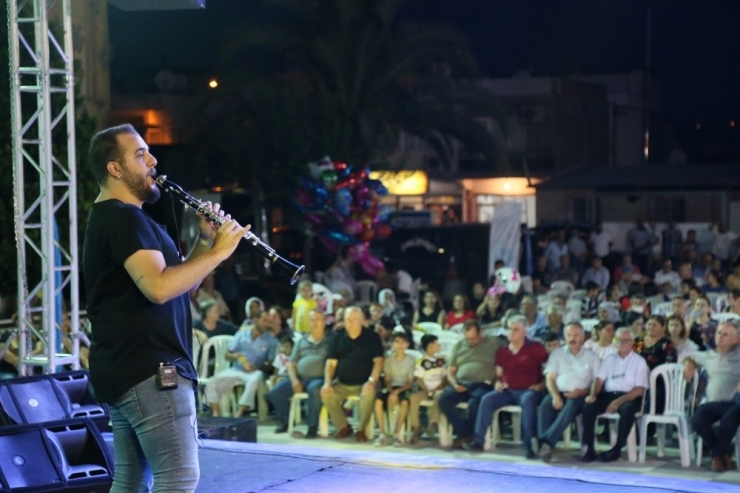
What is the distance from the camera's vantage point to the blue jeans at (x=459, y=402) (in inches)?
336

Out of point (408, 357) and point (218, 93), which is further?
point (218, 93)

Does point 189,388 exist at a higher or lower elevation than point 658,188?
lower

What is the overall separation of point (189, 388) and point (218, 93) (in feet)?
52.6

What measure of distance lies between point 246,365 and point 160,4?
384cm

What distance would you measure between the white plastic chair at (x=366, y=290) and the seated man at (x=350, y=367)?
6151 millimetres

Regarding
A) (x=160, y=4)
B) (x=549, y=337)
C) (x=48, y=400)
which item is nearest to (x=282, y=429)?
(x=549, y=337)

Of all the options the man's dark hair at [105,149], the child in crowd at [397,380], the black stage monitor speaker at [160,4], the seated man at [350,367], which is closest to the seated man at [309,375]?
the seated man at [350,367]

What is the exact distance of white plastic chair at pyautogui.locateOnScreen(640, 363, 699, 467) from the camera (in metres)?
7.86

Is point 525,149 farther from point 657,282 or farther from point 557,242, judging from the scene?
point 657,282

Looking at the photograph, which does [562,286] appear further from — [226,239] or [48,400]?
[226,239]

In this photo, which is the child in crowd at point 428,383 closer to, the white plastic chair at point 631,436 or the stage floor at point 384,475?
the white plastic chair at point 631,436

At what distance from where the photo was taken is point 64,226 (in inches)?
391

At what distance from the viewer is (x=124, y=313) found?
9.27 ft

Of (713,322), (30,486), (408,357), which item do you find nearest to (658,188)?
(713,322)
